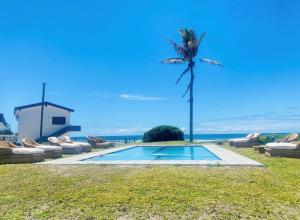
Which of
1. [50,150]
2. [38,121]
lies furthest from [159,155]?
[38,121]

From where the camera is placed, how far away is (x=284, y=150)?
11.5 meters

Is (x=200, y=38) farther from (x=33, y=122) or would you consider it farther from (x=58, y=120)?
(x=33, y=122)

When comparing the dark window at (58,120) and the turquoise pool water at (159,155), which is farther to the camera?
the dark window at (58,120)

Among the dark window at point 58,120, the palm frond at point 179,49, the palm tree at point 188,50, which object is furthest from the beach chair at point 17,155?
the dark window at point 58,120

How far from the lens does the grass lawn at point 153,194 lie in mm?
4711

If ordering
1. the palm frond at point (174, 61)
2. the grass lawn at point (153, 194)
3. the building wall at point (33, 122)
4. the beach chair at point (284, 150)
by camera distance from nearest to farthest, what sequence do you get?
the grass lawn at point (153, 194)
the beach chair at point (284, 150)
the palm frond at point (174, 61)
the building wall at point (33, 122)

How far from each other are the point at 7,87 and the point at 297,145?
27.4 m

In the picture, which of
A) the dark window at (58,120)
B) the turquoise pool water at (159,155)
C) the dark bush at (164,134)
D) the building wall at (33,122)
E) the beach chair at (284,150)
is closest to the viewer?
the beach chair at (284,150)

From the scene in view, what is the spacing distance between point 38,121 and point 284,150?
86.6ft

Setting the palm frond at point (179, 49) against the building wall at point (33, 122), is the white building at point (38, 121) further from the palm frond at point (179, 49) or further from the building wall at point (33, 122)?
the palm frond at point (179, 49)

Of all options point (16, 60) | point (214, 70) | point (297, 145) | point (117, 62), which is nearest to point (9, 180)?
point (297, 145)

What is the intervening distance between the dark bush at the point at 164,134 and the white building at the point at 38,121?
10180 mm

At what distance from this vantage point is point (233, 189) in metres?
5.91

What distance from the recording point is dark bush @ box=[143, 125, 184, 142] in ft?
86.0
